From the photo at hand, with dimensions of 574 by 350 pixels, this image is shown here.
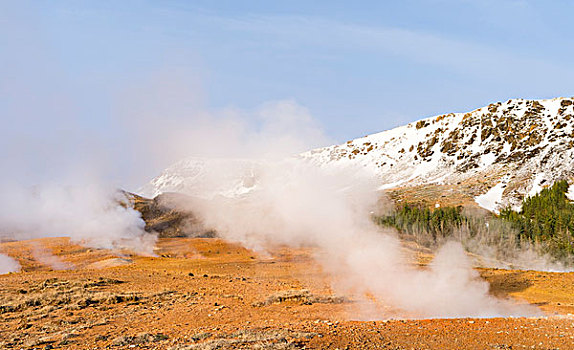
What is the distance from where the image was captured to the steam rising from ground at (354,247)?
61.7ft

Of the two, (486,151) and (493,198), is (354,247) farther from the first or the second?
(486,151)

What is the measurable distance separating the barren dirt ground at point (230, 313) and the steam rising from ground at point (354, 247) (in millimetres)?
1715

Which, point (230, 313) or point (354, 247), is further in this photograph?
point (354, 247)

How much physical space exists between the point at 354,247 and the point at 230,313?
42.7 ft

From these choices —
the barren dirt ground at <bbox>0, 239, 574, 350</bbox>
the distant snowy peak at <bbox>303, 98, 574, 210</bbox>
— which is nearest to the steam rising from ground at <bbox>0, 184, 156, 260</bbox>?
the barren dirt ground at <bbox>0, 239, 574, 350</bbox>

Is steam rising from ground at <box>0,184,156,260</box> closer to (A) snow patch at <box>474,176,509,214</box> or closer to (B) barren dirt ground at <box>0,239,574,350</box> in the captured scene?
(B) barren dirt ground at <box>0,239,574,350</box>

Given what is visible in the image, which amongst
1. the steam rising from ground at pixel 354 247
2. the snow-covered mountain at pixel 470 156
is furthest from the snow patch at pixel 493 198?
the steam rising from ground at pixel 354 247

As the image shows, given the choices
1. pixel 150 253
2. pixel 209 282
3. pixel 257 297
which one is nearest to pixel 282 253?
pixel 150 253

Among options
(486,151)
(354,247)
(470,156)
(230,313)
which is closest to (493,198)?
(470,156)

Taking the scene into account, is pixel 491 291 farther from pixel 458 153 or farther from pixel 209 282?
pixel 458 153

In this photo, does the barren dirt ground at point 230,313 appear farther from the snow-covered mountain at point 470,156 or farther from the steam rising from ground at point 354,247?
the snow-covered mountain at point 470,156

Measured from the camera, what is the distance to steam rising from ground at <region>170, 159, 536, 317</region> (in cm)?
1881

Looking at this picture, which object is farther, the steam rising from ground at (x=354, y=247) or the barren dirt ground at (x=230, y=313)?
the steam rising from ground at (x=354, y=247)

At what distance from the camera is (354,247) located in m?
27.9
